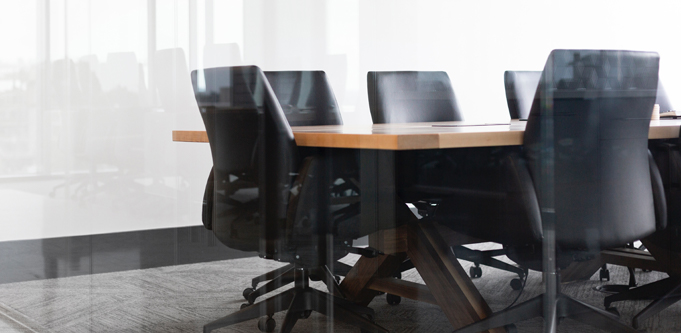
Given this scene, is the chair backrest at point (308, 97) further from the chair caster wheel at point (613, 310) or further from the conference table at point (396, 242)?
the chair caster wheel at point (613, 310)

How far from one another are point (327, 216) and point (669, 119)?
1170 mm

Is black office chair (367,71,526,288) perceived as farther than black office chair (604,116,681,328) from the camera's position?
Yes

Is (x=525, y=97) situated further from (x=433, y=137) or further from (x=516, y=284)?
(x=516, y=284)

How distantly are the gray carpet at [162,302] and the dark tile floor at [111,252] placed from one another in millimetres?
31

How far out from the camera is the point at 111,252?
249cm

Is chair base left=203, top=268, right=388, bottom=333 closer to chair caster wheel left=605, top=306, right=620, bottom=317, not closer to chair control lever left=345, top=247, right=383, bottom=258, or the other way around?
chair control lever left=345, top=247, right=383, bottom=258

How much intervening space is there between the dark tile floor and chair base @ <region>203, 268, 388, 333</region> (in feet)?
0.74

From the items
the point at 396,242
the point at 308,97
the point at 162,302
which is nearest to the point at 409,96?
the point at 308,97

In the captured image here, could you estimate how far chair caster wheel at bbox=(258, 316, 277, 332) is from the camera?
239cm

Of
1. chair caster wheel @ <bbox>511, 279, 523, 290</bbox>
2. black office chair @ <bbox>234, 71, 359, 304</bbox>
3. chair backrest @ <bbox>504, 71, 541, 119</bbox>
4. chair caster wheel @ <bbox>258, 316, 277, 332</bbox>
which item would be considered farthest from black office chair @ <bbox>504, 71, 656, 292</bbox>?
chair caster wheel @ <bbox>258, 316, 277, 332</bbox>

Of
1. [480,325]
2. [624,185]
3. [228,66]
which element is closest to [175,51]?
[228,66]

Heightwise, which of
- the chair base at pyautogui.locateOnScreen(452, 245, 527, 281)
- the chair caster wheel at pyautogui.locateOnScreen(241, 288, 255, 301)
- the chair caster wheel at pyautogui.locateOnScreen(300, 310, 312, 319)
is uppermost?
the chair base at pyautogui.locateOnScreen(452, 245, 527, 281)

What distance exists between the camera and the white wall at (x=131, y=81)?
2.44 meters

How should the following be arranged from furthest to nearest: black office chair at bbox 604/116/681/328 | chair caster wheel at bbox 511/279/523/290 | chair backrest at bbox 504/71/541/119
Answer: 1. chair caster wheel at bbox 511/279/523/290
2. black office chair at bbox 604/116/681/328
3. chair backrest at bbox 504/71/541/119
